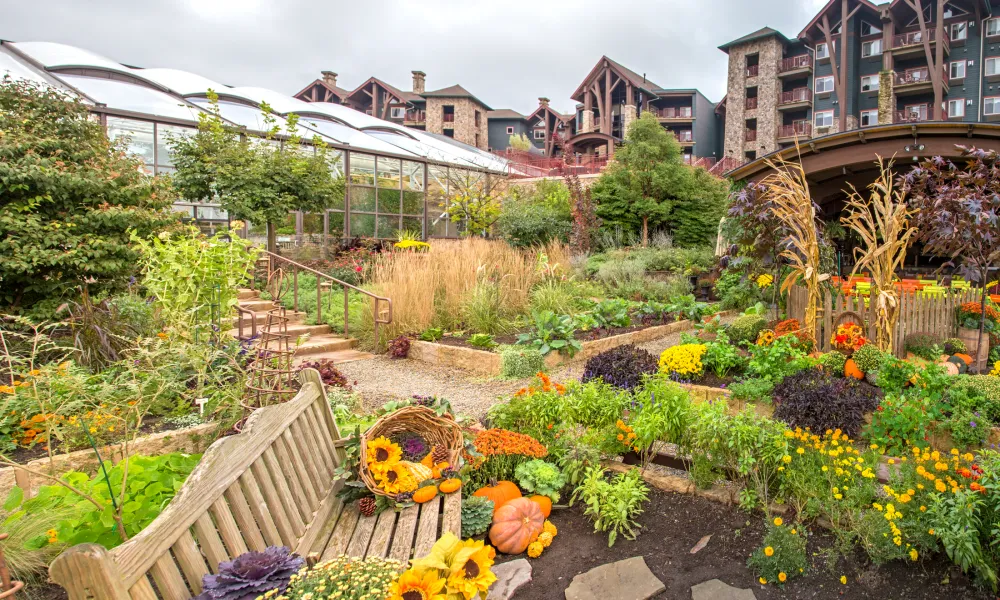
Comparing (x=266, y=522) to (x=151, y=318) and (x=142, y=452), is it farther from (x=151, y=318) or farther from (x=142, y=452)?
(x=151, y=318)

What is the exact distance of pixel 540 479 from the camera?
8.61 ft

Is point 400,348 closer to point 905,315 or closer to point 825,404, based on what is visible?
point 825,404

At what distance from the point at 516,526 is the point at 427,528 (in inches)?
14.3

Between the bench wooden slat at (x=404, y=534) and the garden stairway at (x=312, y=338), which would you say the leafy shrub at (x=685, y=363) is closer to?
the bench wooden slat at (x=404, y=534)

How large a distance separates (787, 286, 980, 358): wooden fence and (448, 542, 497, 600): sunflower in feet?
13.7

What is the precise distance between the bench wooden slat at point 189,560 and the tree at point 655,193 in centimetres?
1356

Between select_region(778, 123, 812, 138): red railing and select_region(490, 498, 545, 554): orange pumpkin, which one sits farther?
select_region(778, 123, 812, 138): red railing

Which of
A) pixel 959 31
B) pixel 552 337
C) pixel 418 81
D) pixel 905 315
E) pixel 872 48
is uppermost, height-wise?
pixel 418 81

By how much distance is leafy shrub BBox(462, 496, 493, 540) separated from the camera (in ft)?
7.50

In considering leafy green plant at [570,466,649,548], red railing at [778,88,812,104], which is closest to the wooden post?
leafy green plant at [570,466,649,548]

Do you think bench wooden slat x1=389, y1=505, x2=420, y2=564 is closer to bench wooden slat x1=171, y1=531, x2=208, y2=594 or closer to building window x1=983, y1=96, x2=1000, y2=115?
bench wooden slat x1=171, y1=531, x2=208, y2=594

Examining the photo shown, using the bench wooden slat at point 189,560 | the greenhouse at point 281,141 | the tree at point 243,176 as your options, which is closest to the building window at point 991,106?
the greenhouse at point 281,141

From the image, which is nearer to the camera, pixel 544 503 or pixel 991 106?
pixel 544 503

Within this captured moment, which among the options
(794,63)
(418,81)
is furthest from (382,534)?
(418,81)
